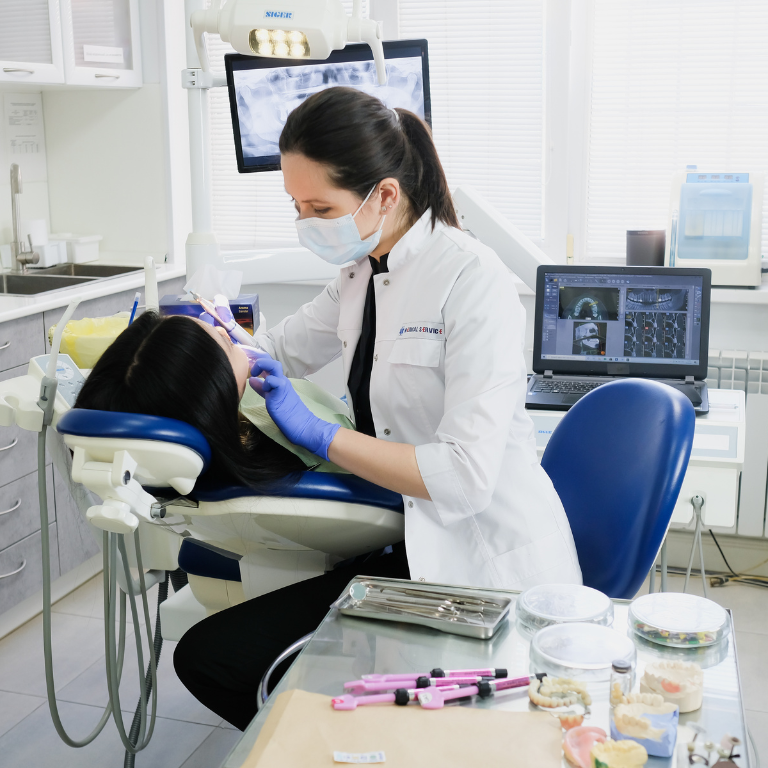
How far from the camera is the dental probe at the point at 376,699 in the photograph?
2.64ft

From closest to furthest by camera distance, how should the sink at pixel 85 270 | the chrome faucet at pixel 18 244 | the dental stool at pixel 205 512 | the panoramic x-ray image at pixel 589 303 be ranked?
the dental stool at pixel 205 512 → the panoramic x-ray image at pixel 589 303 → the chrome faucet at pixel 18 244 → the sink at pixel 85 270

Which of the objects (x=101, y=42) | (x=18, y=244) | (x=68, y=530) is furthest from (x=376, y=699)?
(x=101, y=42)

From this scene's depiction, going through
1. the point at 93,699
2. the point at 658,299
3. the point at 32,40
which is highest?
the point at 32,40

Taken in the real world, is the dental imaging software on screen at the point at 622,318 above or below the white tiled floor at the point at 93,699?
above

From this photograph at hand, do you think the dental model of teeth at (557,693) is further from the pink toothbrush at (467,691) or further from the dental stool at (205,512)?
the dental stool at (205,512)

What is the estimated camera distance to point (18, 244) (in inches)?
117

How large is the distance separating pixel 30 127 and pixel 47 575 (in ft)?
7.80

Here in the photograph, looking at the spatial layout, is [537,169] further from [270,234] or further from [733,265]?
[270,234]

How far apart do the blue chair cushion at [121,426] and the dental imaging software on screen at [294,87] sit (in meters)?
1.20

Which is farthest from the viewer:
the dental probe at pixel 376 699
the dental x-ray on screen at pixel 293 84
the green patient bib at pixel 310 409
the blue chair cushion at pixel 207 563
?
the dental x-ray on screen at pixel 293 84

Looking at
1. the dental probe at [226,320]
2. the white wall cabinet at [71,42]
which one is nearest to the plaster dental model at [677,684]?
the dental probe at [226,320]

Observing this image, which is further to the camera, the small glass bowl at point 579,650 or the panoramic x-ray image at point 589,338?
the panoramic x-ray image at point 589,338

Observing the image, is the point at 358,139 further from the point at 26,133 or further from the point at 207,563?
the point at 26,133

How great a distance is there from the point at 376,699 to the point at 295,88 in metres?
1.63
